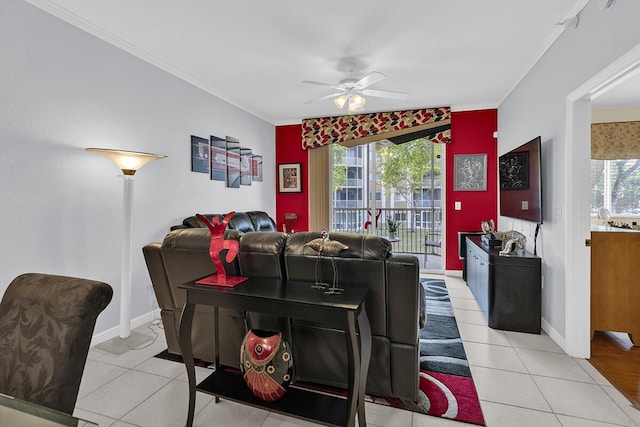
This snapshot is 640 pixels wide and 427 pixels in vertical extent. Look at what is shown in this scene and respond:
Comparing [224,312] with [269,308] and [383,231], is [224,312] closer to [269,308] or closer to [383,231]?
[269,308]

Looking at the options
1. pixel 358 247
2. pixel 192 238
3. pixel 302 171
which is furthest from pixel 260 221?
pixel 358 247

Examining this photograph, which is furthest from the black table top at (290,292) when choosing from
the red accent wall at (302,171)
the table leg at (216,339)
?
the red accent wall at (302,171)

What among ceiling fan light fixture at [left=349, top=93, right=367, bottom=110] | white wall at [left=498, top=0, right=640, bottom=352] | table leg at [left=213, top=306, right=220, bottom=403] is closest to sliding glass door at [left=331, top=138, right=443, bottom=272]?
ceiling fan light fixture at [left=349, top=93, right=367, bottom=110]

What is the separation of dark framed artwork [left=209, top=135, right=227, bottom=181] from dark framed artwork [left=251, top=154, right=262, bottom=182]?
760 mm

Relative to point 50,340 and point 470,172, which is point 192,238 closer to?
point 50,340

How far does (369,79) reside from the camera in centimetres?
312

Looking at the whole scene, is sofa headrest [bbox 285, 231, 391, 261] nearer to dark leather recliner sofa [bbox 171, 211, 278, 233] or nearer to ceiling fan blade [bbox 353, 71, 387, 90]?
ceiling fan blade [bbox 353, 71, 387, 90]

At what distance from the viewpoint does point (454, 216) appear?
5.01 meters

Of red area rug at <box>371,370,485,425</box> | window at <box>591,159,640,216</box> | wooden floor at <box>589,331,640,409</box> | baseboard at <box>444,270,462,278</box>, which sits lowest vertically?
red area rug at <box>371,370,485,425</box>

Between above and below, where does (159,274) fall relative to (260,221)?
below

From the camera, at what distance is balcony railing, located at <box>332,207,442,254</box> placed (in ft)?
18.7

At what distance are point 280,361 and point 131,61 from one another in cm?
321

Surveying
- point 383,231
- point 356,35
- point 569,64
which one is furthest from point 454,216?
point 356,35

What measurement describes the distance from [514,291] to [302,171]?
4063mm
